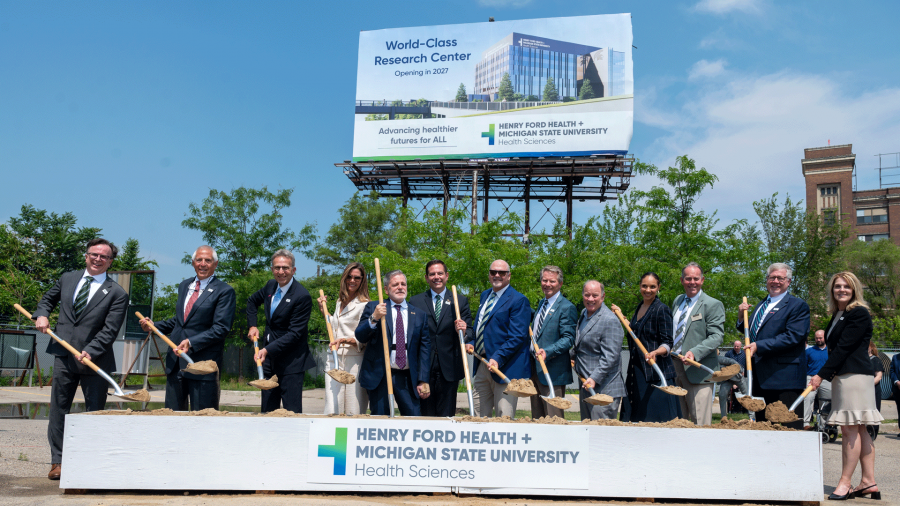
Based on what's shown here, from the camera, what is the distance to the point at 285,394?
229 inches

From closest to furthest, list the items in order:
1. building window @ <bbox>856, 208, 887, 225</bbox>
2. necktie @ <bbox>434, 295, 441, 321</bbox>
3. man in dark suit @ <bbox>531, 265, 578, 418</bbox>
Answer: man in dark suit @ <bbox>531, 265, 578, 418</bbox>
necktie @ <bbox>434, 295, 441, 321</bbox>
building window @ <bbox>856, 208, 887, 225</bbox>

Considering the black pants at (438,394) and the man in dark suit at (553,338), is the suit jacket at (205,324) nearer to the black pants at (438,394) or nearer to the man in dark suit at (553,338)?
the black pants at (438,394)

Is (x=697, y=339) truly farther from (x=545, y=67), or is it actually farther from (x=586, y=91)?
(x=545, y=67)

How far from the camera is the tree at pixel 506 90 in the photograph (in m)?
24.5

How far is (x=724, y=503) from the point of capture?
15.1 feet

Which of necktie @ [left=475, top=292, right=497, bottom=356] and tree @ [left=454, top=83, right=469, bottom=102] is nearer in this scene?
necktie @ [left=475, top=292, right=497, bottom=356]

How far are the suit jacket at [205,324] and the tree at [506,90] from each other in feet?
66.7

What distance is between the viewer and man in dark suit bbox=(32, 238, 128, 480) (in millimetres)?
5312

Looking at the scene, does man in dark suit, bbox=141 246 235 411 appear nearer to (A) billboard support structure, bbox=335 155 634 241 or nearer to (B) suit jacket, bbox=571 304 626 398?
(B) suit jacket, bbox=571 304 626 398

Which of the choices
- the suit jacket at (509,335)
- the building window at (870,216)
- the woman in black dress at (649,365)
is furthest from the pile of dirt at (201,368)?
the building window at (870,216)

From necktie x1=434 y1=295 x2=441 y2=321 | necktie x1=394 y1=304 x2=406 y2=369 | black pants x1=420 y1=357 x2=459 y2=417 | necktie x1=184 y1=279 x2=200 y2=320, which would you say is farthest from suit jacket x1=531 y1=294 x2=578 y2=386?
necktie x1=184 y1=279 x2=200 y2=320

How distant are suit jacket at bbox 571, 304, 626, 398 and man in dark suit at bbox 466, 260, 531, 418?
0.53 meters

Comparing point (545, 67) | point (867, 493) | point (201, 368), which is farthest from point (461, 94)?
point (867, 493)

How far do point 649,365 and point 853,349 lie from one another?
5.31 ft
